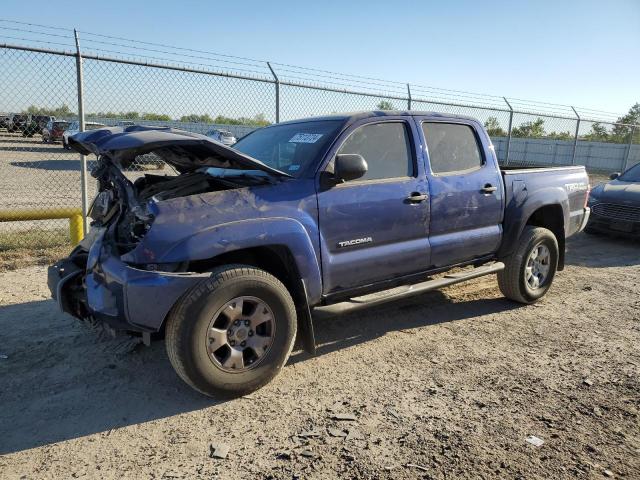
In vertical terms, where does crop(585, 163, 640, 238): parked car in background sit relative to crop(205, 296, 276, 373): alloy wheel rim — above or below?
above

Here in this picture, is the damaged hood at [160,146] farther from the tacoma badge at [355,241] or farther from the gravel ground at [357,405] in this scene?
the gravel ground at [357,405]

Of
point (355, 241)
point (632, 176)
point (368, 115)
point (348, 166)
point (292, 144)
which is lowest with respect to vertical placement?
point (355, 241)

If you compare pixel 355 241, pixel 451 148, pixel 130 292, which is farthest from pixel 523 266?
pixel 130 292

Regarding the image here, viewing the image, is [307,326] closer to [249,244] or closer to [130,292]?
[249,244]

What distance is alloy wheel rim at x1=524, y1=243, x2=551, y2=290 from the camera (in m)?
5.13

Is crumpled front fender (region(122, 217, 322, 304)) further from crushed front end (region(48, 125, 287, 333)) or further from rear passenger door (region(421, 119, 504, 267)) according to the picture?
rear passenger door (region(421, 119, 504, 267))

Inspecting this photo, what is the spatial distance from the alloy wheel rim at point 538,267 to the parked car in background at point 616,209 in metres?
4.16

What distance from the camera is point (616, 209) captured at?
338 inches

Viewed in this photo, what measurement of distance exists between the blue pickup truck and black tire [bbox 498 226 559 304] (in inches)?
11.0

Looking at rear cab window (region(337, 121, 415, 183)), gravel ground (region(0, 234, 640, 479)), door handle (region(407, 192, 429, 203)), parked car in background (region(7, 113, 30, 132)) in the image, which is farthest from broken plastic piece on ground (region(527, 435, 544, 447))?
parked car in background (region(7, 113, 30, 132))

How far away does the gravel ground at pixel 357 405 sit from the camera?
103 inches

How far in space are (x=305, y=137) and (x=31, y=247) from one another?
479 cm

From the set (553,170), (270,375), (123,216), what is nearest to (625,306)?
(553,170)

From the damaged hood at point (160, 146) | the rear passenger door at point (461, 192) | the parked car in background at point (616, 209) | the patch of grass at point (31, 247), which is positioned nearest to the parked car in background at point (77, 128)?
the damaged hood at point (160, 146)
